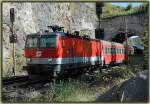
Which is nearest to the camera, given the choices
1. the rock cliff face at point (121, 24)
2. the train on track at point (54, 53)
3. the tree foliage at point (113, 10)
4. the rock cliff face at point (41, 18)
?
the train on track at point (54, 53)

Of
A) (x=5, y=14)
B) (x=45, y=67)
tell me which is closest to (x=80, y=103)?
(x=45, y=67)

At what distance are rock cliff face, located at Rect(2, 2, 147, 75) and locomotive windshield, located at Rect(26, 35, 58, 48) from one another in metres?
6.61

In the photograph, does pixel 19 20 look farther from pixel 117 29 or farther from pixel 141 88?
pixel 117 29

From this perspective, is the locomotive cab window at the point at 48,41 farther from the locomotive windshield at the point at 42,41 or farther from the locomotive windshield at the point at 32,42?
the locomotive windshield at the point at 32,42

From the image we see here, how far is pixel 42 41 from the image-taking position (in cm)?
1802

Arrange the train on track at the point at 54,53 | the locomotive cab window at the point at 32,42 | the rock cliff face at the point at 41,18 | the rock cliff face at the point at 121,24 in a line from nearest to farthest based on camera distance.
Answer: the train on track at the point at 54,53 → the locomotive cab window at the point at 32,42 → the rock cliff face at the point at 41,18 → the rock cliff face at the point at 121,24

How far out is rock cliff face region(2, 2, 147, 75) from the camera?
→ 28984 millimetres

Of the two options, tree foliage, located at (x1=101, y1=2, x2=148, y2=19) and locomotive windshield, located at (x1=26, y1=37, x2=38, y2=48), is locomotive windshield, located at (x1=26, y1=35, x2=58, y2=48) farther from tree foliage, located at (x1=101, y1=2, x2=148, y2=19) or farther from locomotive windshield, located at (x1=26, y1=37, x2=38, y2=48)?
tree foliage, located at (x1=101, y1=2, x2=148, y2=19)

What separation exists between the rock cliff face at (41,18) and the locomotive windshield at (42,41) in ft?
21.7

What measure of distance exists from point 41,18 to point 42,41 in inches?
695

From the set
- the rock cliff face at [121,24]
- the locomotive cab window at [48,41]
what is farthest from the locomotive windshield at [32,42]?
the rock cliff face at [121,24]

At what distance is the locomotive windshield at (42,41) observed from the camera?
17.7m

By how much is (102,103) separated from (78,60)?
10.2m

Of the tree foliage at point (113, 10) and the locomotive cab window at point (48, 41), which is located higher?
the tree foliage at point (113, 10)
